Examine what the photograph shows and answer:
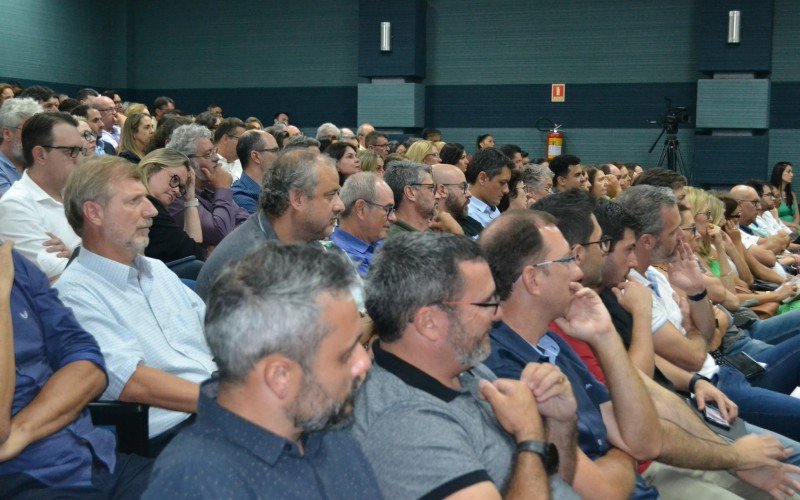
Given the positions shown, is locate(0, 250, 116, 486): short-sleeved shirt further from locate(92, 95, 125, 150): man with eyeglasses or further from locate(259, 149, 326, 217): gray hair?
locate(92, 95, 125, 150): man with eyeglasses

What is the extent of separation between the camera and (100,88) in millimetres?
12414

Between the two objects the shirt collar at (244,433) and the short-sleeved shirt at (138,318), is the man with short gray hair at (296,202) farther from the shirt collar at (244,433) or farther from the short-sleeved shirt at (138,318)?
the shirt collar at (244,433)

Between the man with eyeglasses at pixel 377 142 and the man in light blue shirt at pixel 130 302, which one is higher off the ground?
the man with eyeglasses at pixel 377 142

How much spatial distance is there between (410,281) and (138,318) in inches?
37.9

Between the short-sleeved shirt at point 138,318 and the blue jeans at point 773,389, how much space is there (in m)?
2.05

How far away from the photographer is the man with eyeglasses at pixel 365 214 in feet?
12.8

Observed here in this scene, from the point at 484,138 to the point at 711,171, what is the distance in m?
2.67

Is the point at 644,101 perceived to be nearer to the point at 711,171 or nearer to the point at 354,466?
the point at 711,171

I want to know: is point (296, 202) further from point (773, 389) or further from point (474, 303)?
point (773, 389)

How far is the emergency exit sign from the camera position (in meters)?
11.0

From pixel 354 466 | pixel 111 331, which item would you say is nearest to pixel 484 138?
pixel 111 331

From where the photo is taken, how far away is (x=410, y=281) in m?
1.79

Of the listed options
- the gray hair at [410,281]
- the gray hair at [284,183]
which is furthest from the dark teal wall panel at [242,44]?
the gray hair at [410,281]

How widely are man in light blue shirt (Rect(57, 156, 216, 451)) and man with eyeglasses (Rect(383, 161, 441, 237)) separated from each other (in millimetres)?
2004
